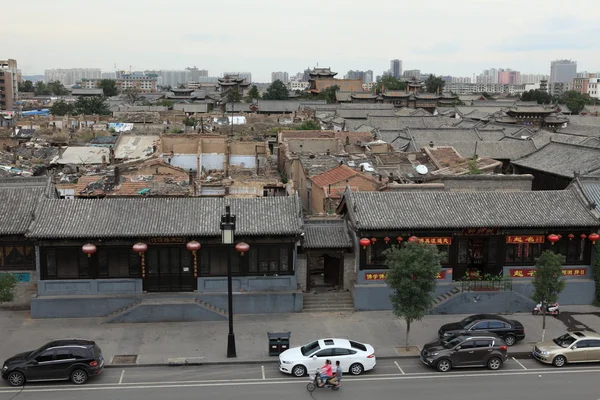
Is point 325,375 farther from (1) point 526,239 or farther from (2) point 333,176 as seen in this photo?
(2) point 333,176

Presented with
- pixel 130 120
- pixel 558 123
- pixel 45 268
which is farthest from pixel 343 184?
pixel 130 120

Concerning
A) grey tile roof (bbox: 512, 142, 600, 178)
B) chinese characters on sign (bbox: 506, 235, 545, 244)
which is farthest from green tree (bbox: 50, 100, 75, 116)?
chinese characters on sign (bbox: 506, 235, 545, 244)

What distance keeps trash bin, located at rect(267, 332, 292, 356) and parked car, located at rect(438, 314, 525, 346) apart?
563 centimetres

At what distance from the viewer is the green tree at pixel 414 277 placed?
2222cm

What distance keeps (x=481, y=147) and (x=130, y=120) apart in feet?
206

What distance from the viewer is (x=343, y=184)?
37000 millimetres

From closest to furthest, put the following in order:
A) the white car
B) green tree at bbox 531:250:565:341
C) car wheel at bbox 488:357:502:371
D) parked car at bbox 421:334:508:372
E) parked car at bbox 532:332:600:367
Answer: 1. the white car
2. parked car at bbox 421:334:508:372
3. car wheel at bbox 488:357:502:371
4. parked car at bbox 532:332:600:367
5. green tree at bbox 531:250:565:341

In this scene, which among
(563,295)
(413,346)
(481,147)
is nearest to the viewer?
(413,346)

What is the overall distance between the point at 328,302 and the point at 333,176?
12575 millimetres

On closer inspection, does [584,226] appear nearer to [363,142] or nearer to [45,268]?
[45,268]

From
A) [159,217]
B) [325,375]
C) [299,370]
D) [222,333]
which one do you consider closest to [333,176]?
[159,217]

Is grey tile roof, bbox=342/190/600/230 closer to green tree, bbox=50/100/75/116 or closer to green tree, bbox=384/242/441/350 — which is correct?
green tree, bbox=384/242/441/350

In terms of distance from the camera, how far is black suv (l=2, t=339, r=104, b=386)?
1948 centimetres

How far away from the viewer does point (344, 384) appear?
20094 mm
